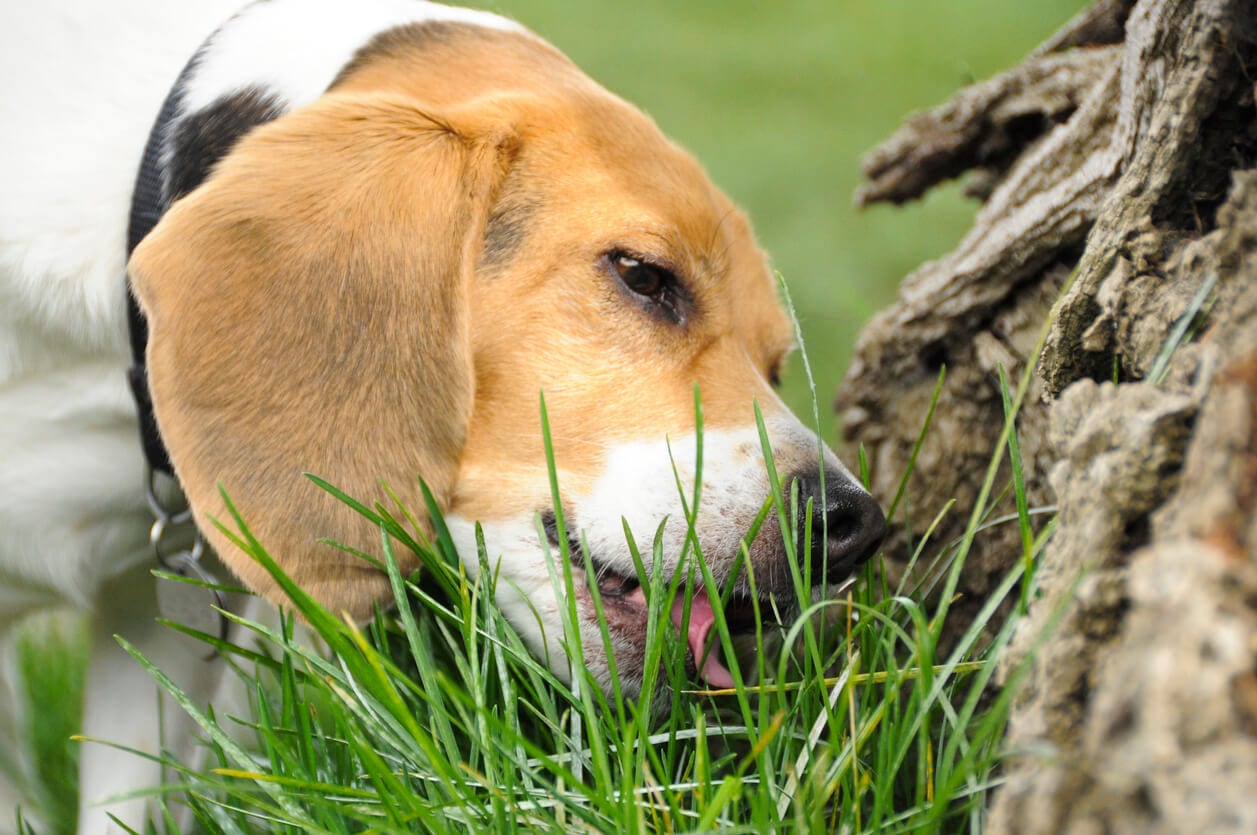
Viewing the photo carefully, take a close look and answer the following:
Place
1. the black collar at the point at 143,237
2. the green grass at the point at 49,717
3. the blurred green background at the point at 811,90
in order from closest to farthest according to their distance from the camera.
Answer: the black collar at the point at 143,237 → the green grass at the point at 49,717 → the blurred green background at the point at 811,90

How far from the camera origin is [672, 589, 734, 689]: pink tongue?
199 cm

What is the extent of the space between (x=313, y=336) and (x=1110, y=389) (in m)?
1.30

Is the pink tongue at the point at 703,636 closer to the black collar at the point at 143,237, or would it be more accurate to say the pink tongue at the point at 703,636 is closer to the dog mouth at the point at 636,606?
the dog mouth at the point at 636,606

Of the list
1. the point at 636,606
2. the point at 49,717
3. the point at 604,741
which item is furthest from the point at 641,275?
the point at 49,717

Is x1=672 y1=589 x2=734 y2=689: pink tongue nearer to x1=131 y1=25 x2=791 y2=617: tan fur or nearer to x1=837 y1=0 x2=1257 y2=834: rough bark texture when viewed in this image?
x1=131 y1=25 x2=791 y2=617: tan fur

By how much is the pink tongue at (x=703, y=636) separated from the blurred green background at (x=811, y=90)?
2.71 metres

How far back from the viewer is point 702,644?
2.00m

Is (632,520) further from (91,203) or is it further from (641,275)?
(91,203)

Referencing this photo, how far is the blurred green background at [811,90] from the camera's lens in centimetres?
605

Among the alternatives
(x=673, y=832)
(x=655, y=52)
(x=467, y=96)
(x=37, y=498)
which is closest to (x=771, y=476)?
(x=673, y=832)

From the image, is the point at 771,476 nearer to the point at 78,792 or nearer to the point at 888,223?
the point at 78,792

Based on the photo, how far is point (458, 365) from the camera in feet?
6.78

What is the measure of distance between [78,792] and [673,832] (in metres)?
1.99

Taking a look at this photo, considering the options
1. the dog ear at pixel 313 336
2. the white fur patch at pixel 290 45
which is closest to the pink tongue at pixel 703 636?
the dog ear at pixel 313 336
